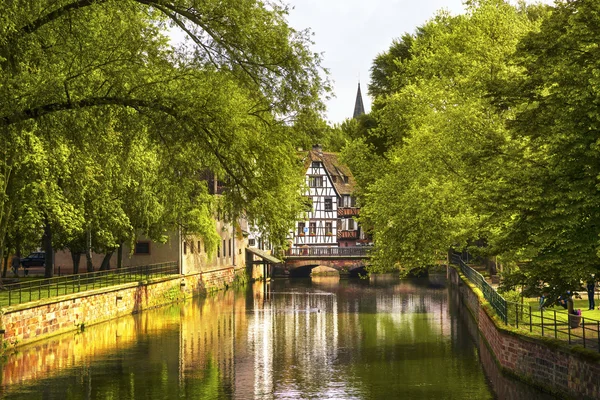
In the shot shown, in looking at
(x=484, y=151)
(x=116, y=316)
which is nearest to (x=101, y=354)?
(x=116, y=316)

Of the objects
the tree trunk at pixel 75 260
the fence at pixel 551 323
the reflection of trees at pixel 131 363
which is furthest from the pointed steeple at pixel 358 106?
the fence at pixel 551 323

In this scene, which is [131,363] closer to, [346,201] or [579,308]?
[579,308]

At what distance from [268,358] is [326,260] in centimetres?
5172

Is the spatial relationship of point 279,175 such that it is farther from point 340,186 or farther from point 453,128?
point 340,186

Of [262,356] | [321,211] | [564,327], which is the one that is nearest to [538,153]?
[564,327]

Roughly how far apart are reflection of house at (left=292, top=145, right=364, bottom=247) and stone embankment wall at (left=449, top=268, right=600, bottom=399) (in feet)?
209

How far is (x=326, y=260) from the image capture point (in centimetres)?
8525

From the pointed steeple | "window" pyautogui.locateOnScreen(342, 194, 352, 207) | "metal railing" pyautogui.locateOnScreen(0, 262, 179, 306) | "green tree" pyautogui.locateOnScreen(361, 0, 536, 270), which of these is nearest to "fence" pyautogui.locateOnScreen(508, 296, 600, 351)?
"green tree" pyautogui.locateOnScreen(361, 0, 536, 270)

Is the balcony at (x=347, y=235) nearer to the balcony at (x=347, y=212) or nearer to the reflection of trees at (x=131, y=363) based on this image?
the balcony at (x=347, y=212)

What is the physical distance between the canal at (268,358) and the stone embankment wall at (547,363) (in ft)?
1.70

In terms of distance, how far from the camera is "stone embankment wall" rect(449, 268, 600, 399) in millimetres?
21594

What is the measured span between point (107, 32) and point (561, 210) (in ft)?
40.0

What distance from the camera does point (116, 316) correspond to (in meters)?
46.1

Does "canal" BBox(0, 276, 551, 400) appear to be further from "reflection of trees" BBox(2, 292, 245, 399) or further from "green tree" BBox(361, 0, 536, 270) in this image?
"green tree" BBox(361, 0, 536, 270)
